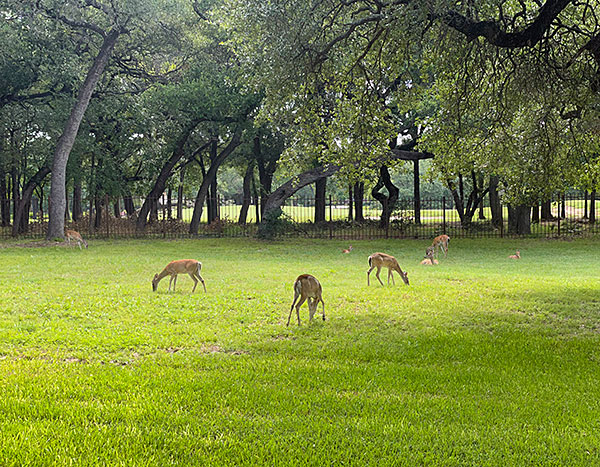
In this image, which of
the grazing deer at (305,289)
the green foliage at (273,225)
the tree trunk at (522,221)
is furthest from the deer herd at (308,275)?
the green foliage at (273,225)

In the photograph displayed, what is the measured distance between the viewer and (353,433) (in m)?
4.09

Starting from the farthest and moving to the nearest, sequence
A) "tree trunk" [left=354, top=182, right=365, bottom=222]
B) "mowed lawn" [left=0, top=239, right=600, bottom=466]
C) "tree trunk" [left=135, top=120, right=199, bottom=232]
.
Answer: "tree trunk" [left=354, top=182, right=365, bottom=222]
"tree trunk" [left=135, top=120, right=199, bottom=232]
"mowed lawn" [left=0, top=239, right=600, bottom=466]

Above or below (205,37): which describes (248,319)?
below

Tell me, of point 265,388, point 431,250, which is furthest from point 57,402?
point 431,250

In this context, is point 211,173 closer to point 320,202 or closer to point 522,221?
point 320,202

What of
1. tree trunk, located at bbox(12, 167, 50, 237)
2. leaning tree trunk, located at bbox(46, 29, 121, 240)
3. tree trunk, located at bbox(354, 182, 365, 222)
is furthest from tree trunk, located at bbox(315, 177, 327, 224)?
tree trunk, located at bbox(12, 167, 50, 237)

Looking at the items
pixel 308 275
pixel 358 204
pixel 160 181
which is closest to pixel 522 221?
pixel 358 204

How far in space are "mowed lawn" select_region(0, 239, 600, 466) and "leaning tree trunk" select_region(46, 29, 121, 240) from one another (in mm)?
13212

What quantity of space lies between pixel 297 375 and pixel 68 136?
2234 cm

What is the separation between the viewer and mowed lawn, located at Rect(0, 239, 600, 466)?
387 cm

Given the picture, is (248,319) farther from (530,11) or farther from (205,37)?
(205,37)

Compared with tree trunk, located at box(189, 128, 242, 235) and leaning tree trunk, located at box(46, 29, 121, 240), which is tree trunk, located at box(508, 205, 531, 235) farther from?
leaning tree trunk, located at box(46, 29, 121, 240)

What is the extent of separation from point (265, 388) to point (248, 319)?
3.26m

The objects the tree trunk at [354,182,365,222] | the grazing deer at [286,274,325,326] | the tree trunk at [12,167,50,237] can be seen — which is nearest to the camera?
the grazing deer at [286,274,325,326]
